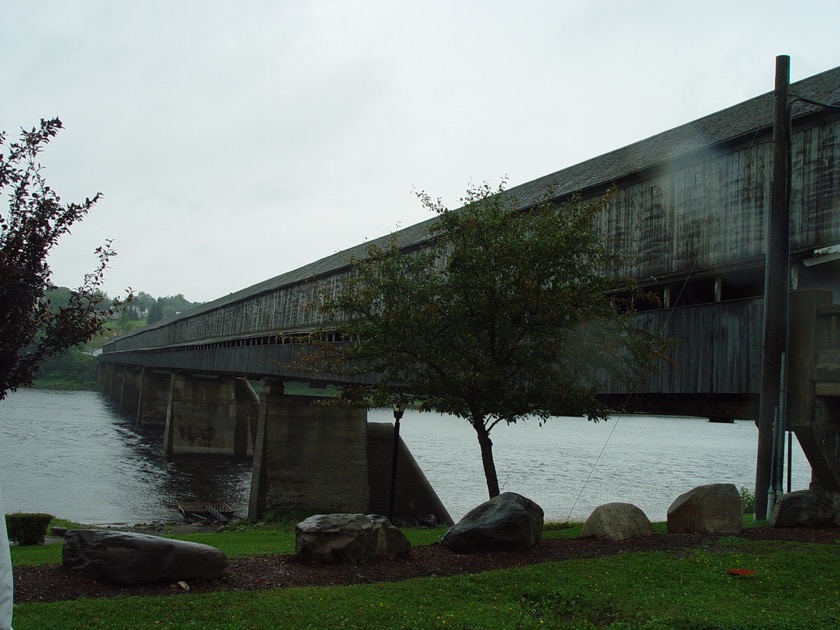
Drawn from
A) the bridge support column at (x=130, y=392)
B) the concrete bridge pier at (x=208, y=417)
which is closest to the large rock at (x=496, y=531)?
the concrete bridge pier at (x=208, y=417)

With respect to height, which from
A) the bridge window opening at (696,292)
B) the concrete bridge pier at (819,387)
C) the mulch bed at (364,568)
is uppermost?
the bridge window opening at (696,292)

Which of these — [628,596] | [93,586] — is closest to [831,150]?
[628,596]

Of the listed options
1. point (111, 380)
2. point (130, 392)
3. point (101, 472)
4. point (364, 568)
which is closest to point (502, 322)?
point (364, 568)

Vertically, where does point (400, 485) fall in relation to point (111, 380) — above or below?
below

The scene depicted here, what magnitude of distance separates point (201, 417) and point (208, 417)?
483 mm

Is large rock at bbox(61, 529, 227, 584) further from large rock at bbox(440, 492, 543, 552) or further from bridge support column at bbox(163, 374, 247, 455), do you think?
bridge support column at bbox(163, 374, 247, 455)

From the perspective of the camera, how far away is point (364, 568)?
8.67 metres

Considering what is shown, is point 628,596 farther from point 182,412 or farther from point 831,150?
point 182,412

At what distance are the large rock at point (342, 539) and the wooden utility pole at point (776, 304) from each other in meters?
5.69

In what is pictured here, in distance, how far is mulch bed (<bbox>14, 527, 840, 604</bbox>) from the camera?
294 inches

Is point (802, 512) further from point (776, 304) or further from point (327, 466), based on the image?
point (327, 466)

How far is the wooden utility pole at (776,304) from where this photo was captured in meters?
11.5

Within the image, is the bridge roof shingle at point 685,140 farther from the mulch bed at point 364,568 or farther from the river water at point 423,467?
the river water at point 423,467

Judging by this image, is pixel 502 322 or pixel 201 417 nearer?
pixel 502 322
